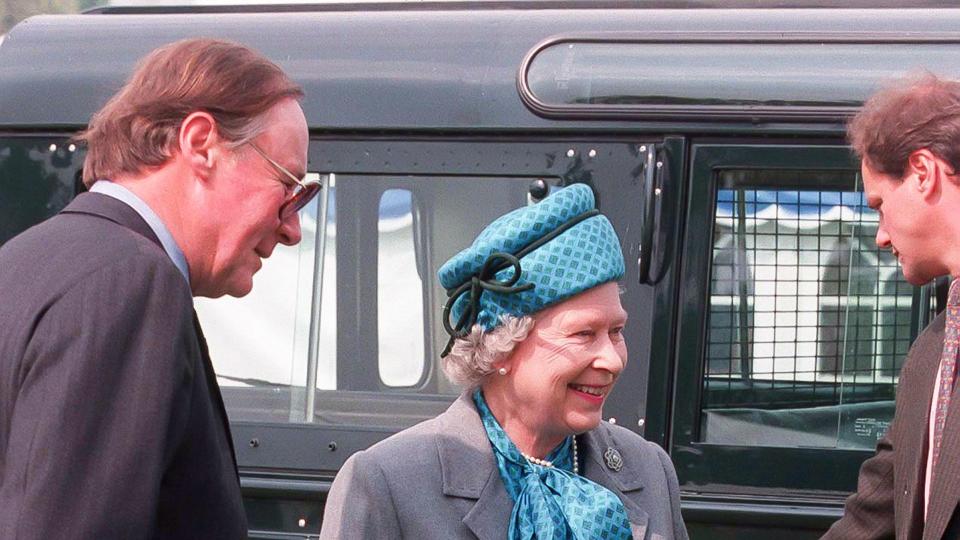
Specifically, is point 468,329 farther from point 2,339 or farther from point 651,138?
point 651,138

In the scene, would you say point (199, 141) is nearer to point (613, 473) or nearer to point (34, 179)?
point (613, 473)

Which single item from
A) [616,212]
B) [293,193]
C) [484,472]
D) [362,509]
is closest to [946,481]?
[484,472]

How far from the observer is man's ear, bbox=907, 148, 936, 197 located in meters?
2.89

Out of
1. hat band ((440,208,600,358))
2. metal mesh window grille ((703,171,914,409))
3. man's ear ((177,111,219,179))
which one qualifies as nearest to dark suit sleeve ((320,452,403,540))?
hat band ((440,208,600,358))

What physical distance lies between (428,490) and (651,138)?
1582 mm

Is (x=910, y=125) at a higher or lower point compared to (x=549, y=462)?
higher

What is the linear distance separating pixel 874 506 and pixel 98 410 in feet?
6.71

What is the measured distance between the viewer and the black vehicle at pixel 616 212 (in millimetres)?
3775

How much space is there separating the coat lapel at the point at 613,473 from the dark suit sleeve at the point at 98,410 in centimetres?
106

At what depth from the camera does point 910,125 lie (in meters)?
2.91

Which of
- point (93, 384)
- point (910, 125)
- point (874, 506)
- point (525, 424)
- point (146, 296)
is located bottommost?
point (874, 506)

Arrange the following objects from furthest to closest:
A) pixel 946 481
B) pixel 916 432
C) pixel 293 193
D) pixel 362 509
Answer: pixel 916 432
pixel 946 481
pixel 362 509
pixel 293 193

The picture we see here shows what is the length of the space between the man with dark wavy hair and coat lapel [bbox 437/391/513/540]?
0.89 m

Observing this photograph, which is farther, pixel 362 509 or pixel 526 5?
pixel 526 5
